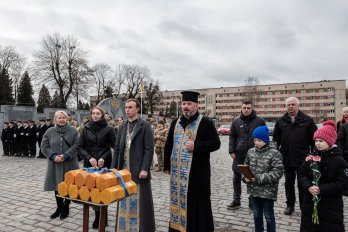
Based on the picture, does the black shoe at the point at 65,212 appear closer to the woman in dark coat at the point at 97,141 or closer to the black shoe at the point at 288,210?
the woman in dark coat at the point at 97,141

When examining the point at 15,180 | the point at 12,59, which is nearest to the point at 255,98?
the point at 12,59

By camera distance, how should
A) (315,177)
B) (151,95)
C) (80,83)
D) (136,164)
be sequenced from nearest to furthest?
(315,177) → (136,164) → (80,83) → (151,95)

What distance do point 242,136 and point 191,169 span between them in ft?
6.03

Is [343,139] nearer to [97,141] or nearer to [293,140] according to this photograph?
[293,140]

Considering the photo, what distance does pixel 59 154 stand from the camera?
17.4 feet

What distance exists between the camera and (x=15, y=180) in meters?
8.47

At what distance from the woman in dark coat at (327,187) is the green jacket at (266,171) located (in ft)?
1.55

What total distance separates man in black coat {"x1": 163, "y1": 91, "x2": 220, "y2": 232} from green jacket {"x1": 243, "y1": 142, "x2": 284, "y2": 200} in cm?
61

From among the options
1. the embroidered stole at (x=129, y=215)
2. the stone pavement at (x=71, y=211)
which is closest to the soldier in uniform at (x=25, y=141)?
the stone pavement at (x=71, y=211)

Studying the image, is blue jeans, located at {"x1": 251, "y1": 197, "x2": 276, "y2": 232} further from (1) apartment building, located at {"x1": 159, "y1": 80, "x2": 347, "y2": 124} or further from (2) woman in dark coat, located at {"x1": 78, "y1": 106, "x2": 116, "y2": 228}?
(1) apartment building, located at {"x1": 159, "y1": 80, "x2": 347, "y2": 124}

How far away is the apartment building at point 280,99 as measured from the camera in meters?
90.8

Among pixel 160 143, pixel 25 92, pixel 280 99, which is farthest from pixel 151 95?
pixel 160 143

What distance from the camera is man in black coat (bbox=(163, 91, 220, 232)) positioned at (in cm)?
404

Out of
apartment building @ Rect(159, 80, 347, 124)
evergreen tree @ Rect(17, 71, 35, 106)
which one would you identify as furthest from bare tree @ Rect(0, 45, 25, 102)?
apartment building @ Rect(159, 80, 347, 124)
